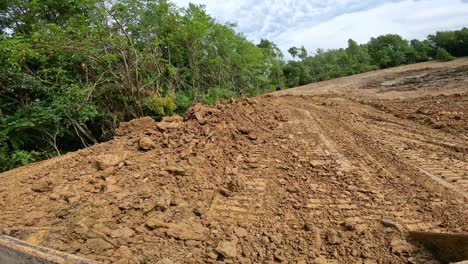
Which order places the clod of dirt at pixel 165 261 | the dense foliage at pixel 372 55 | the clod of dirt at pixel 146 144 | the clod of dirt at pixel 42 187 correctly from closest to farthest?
the clod of dirt at pixel 165 261, the clod of dirt at pixel 42 187, the clod of dirt at pixel 146 144, the dense foliage at pixel 372 55

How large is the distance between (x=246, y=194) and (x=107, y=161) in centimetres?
202

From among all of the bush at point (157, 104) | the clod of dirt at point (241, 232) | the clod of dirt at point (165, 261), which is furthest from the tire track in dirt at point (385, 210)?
the bush at point (157, 104)

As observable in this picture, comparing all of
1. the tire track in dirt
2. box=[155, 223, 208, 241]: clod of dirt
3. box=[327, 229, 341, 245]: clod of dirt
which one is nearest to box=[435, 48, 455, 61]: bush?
the tire track in dirt

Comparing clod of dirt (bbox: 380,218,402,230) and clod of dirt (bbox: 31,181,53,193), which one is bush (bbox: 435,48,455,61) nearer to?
clod of dirt (bbox: 380,218,402,230)

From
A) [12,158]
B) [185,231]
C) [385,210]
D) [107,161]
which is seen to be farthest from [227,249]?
[12,158]

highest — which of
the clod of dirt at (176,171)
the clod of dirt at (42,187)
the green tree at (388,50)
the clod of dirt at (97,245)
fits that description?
the green tree at (388,50)

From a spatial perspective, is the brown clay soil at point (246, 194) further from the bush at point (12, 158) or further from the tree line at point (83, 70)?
the tree line at point (83, 70)

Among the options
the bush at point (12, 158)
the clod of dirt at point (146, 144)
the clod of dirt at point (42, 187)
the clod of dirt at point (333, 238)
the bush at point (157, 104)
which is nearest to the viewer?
the clod of dirt at point (333, 238)

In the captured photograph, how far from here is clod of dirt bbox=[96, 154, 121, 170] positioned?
3.88 m

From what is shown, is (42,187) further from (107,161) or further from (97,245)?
(97,245)

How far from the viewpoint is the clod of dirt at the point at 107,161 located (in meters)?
3.88

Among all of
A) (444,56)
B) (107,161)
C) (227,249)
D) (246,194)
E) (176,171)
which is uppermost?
(444,56)

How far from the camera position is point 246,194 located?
3.36 meters

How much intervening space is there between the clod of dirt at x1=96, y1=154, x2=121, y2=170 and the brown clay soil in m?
0.02
